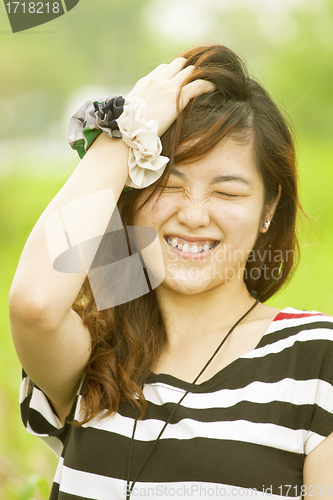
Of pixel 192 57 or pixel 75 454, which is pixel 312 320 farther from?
pixel 192 57

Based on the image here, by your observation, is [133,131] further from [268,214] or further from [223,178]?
[268,214]

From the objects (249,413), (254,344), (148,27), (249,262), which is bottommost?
(249,413)

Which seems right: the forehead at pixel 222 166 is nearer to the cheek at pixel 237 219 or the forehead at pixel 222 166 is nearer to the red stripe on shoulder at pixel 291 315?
the cheek at pixel 237 219

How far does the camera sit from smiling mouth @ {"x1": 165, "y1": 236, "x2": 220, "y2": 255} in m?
1.22

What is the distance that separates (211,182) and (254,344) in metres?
0.42

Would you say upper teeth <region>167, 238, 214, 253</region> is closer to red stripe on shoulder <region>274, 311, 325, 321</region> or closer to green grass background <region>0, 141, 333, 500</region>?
red stripe on shoulder <region>274, 311, 325, 321</region>

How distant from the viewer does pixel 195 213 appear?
118 centimetres

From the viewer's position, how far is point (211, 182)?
1185 mm

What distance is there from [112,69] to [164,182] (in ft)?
7.39

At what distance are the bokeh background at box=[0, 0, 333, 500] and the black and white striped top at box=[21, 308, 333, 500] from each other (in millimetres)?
1894

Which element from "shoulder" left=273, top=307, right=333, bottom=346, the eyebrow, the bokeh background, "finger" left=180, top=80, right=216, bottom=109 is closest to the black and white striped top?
"shoulder" left=273, top=307, right=333, bottom=346

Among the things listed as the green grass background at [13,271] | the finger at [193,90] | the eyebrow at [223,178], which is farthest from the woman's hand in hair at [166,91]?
the green grass background at [13,271]

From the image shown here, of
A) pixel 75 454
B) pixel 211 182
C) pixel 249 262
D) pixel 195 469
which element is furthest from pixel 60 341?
pixel 249 262

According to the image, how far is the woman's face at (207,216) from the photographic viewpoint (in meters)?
1.19
